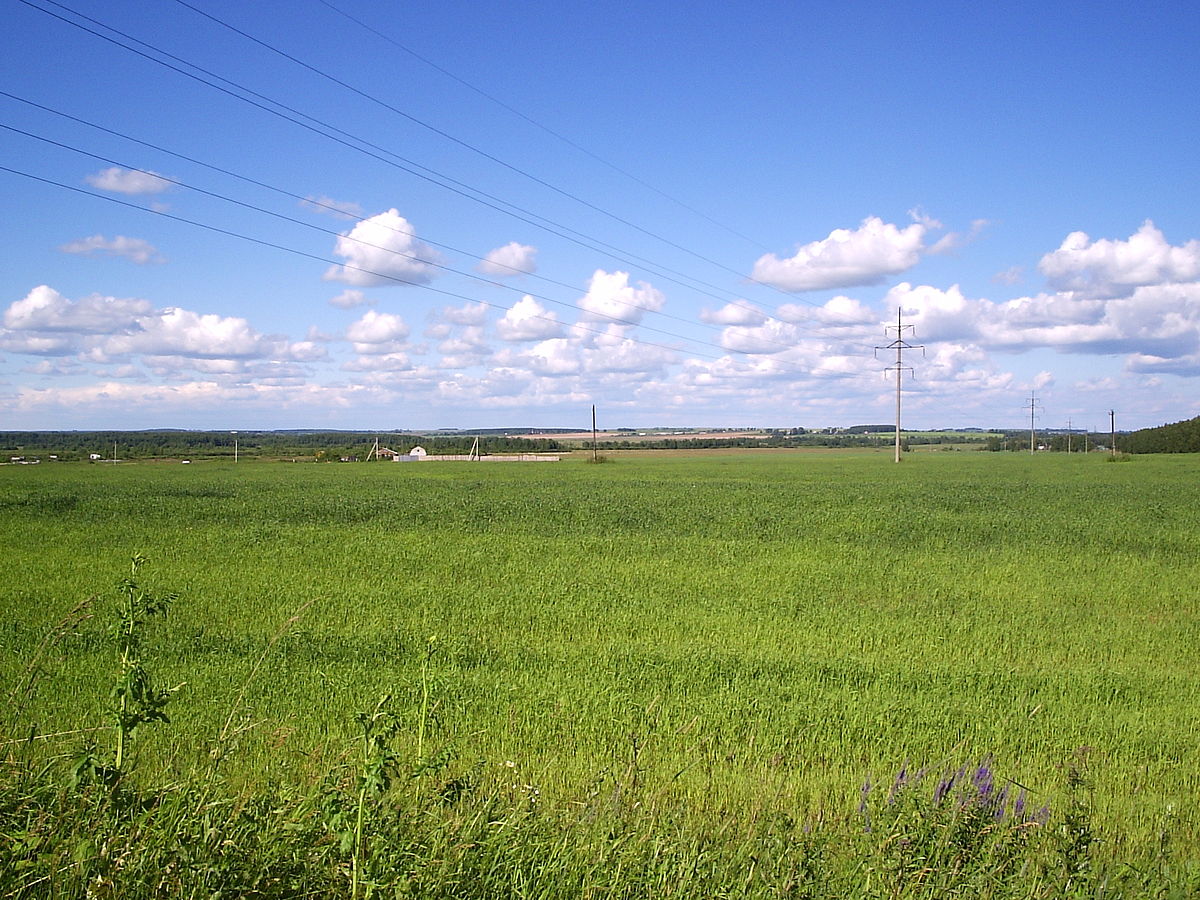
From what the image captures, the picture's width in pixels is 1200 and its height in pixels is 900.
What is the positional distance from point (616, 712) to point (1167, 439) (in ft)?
493

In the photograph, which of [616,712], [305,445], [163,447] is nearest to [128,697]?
[616,712]

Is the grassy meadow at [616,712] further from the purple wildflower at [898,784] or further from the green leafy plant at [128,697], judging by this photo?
the green leafy plant at [128,697]

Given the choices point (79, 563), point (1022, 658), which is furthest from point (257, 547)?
point (1022, 658)

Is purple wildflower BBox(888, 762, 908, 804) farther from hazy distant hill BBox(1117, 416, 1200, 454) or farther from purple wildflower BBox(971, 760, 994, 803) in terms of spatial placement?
hazy distant hill BBox(1117, 416, 1200, 454)

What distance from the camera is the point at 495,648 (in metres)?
11.5

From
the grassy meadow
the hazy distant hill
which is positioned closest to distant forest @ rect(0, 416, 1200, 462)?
the hazy distant hill

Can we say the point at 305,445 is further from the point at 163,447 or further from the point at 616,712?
the point at 616,712

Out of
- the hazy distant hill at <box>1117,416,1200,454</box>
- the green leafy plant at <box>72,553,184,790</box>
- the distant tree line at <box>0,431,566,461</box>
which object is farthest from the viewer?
the hazy distant hill at <box>1117,416,1200,454</box>

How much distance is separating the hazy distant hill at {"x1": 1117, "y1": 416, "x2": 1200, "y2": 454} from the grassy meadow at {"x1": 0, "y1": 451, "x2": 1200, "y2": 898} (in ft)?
403

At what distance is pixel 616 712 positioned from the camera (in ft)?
28.8

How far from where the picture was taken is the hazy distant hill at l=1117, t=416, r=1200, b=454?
127 m

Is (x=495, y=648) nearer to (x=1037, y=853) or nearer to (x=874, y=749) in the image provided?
(x=874, y=749)

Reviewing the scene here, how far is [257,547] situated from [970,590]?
15.8 metres

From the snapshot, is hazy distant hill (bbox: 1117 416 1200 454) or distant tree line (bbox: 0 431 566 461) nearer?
distant tree line (bbox: 0 431 566 461)
